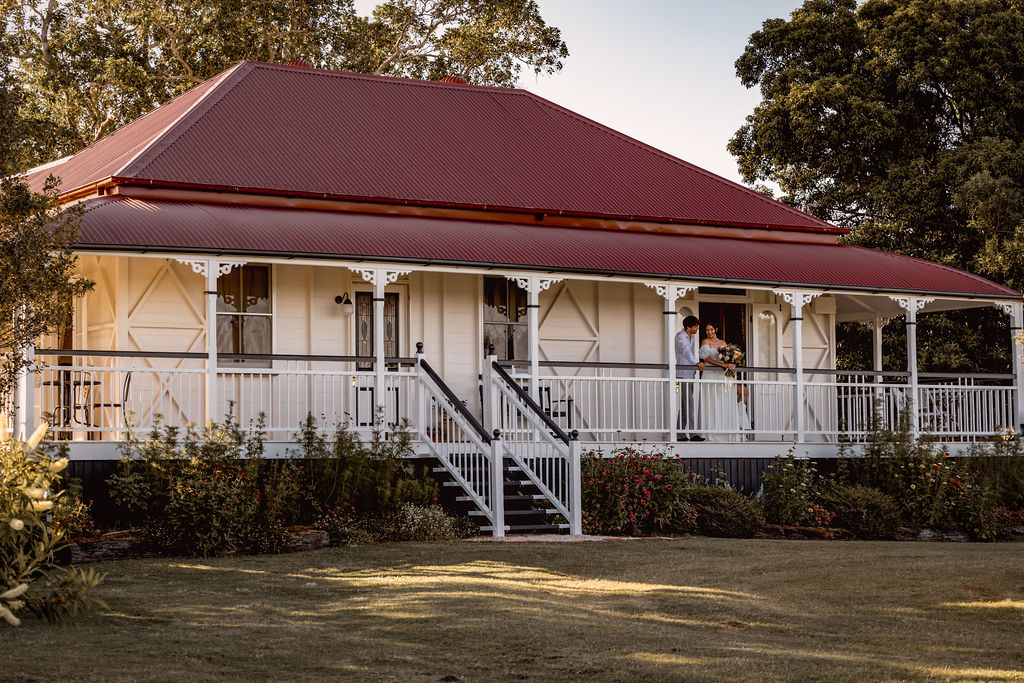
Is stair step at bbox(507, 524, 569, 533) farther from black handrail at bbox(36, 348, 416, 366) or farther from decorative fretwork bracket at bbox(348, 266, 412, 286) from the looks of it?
decorative fretwork bracket at bbox(348, 266, 412, 286)

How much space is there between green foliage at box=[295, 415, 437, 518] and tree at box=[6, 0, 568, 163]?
19671 mm

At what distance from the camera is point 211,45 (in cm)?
3475

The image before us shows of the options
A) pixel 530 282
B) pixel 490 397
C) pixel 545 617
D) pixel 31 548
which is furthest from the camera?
pixel 530 282

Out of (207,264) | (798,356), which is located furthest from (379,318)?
(798,356)

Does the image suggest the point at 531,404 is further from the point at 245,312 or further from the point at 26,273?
the point at 26,273

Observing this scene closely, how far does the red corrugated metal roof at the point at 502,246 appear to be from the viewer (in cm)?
1722

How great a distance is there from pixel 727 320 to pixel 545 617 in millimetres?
13105

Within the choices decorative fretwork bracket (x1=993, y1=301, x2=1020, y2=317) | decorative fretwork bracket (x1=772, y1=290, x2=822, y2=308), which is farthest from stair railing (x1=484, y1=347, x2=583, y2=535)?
decorative fretwork bracket (x1=993, y1=301, x2=1020, y2=317)

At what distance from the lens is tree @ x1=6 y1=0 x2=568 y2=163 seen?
34.3m

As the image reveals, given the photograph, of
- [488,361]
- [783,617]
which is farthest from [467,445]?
[783,617]

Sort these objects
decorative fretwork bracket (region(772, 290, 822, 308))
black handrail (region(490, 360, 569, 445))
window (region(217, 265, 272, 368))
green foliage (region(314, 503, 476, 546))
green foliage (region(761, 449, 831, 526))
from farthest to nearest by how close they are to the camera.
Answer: decorative fretwork bracket (region(772, 290, 822, 308)), window (region(217, 265, 272, 368)), green foliage (region(761, 449, 831, 526)), black handrail (region(490, 360, 569, 445)), green foliage (region(314, 503, 476, 546))

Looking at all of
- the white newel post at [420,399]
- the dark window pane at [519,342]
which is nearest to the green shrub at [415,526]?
the white newel post at [420,399]

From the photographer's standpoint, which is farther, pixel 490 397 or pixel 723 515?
pixel 490 397

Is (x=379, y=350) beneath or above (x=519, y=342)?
beneath
